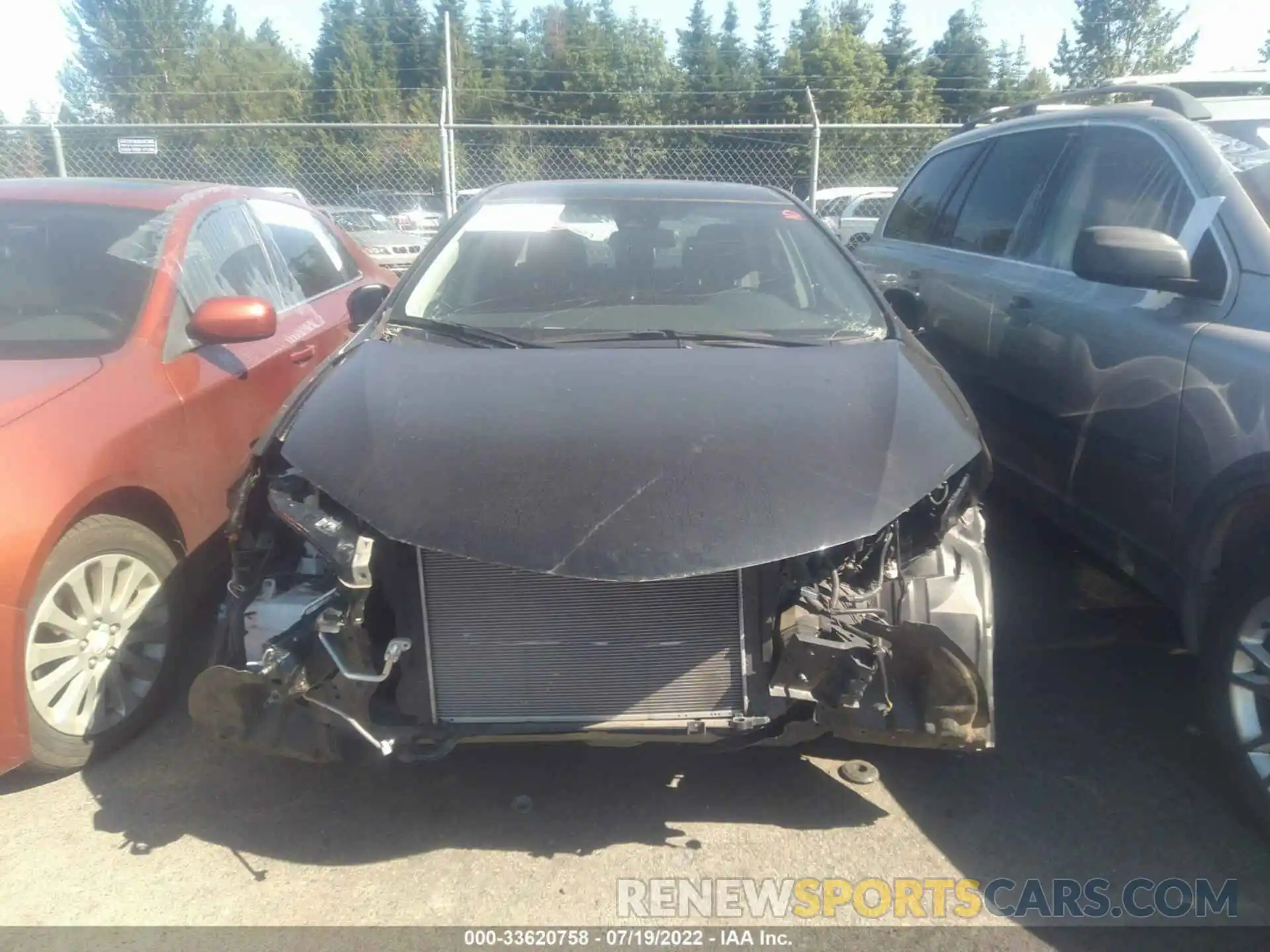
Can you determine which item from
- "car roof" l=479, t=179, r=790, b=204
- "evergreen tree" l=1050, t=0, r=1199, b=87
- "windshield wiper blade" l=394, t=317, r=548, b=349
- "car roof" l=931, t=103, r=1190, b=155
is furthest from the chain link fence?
→ "evergreen tree" l=1050, t=0, r=1199, b=87

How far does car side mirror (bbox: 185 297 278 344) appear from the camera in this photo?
3.59 m

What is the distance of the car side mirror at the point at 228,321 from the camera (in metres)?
3.59

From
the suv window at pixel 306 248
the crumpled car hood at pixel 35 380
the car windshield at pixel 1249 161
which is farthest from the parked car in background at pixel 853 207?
the crumpled car hood at pixel 35 380

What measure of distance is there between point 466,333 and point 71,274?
63.8 inches

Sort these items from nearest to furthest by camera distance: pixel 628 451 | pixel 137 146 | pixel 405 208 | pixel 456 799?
pixel 628 451, pixel 456 799, pixel 137 146, pixel 405 208

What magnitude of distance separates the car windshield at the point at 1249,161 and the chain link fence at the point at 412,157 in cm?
471

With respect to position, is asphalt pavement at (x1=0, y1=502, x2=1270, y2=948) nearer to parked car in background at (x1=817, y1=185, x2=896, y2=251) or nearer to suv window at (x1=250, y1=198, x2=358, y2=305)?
suv window at (x1=250, y1=198, x2=358, y2=305)

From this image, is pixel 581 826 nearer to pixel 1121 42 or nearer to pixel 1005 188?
pixel 1005 188

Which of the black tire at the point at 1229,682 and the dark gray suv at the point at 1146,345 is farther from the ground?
the dark gray suv at the point at 1146,345

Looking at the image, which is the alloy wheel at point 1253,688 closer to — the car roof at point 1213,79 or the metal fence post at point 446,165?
the car roof at point 1213,79

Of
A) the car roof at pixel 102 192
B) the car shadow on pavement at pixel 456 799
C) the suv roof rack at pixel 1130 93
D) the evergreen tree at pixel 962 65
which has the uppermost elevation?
the evergreen tree at pixel 962 65

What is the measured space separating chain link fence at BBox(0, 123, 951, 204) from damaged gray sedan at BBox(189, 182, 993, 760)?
218 inches

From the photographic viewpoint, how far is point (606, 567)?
86.8 inches

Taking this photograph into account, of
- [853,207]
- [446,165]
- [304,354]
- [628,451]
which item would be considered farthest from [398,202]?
[628,451]
